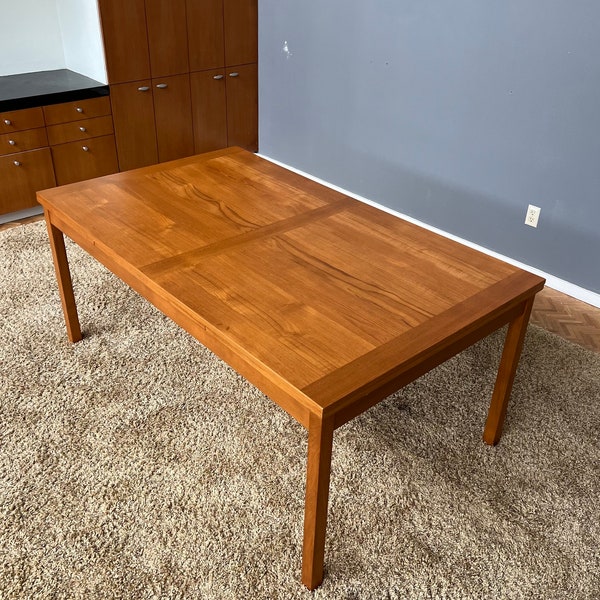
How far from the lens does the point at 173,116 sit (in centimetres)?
382

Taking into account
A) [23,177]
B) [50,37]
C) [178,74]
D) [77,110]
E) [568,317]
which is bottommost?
[568,317]

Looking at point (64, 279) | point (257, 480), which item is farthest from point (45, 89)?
point (257, 480)

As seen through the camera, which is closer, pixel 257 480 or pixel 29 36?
pixel 257 480

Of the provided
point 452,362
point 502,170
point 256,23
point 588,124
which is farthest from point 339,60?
point 452,362

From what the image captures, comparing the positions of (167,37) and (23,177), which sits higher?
(167,37)

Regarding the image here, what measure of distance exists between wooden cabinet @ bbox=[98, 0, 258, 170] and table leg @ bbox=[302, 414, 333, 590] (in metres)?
2.73

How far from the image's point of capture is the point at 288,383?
4.61ft

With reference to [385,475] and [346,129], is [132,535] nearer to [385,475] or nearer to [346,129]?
[385,475]

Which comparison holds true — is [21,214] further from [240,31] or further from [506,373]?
[506,373]

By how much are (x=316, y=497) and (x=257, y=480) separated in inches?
18.3

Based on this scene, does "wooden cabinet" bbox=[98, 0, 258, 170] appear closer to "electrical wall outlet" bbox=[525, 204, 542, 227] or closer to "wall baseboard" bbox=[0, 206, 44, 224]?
"wall baseboard" bbox=[0, 206, 44, 224]

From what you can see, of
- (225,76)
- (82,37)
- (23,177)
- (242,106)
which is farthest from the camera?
(242,106)

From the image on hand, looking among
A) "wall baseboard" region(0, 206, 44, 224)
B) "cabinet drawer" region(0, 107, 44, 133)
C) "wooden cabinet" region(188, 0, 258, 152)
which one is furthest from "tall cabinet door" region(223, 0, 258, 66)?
"wall baseboard" region(0, 206, 44, 224)

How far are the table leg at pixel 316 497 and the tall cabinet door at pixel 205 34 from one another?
2.96 m
